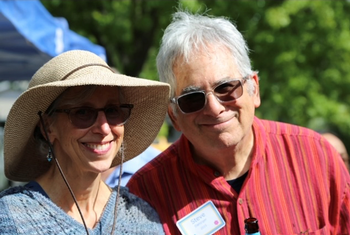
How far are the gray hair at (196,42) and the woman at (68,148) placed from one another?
31 centimetres

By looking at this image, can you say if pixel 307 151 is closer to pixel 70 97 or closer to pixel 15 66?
pixel 70 97

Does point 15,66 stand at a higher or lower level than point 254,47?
higher

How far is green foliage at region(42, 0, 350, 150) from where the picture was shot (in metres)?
11.8

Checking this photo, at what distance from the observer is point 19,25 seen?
13.8ft

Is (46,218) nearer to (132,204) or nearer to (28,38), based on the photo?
(132,204)

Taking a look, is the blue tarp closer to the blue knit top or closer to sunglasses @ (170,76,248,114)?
sunglasses @ (170,76,248,114)

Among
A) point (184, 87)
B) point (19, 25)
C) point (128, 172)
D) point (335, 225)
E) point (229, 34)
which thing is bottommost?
point (335, 225)

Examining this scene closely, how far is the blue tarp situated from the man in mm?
1458

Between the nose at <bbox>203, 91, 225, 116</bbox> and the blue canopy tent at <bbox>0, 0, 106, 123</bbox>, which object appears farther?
the blue canopy tent at <bbox>0, 0, 106, 123</bbox>

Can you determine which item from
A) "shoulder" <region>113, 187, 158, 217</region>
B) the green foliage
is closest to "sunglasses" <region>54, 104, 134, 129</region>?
"shoulder" <region>113, 187, 158, 217</region>

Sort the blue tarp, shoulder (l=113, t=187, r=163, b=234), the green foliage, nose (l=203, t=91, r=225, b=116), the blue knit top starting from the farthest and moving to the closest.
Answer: the green foliage, the blue tarp, nose (l=203, t=91, r=225, b=116), shoulder (l=113, t=187, r=163, b=234), the blue knit top

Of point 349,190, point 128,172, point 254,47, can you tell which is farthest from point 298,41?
point 349,190

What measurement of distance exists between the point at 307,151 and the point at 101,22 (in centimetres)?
905

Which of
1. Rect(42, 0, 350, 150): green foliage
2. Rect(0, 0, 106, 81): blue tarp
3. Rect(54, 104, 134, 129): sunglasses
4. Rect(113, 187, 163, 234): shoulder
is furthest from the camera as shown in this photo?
Rect(42, 0, 350, 150): green foliage
